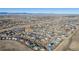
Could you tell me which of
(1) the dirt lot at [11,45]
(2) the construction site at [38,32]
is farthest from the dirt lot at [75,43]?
(1) the dirt lot at [11,45]

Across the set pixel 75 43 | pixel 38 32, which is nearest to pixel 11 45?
pixel 38 32

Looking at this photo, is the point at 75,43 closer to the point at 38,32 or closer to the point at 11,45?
the point at 38,32

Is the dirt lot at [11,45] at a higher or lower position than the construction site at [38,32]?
lower

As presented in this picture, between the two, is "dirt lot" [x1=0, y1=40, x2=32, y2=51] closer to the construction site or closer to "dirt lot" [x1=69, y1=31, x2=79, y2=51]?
the construction site

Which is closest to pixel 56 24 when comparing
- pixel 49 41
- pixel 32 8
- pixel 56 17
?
pixel 56 17

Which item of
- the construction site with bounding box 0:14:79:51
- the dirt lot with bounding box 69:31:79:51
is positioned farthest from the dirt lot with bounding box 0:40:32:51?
the dirt lot with bounding box 69:31:79:51

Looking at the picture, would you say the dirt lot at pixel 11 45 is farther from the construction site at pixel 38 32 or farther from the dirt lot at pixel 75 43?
the dirt lot at pixel 75 43

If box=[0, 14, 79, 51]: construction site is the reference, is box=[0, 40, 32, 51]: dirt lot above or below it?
below
